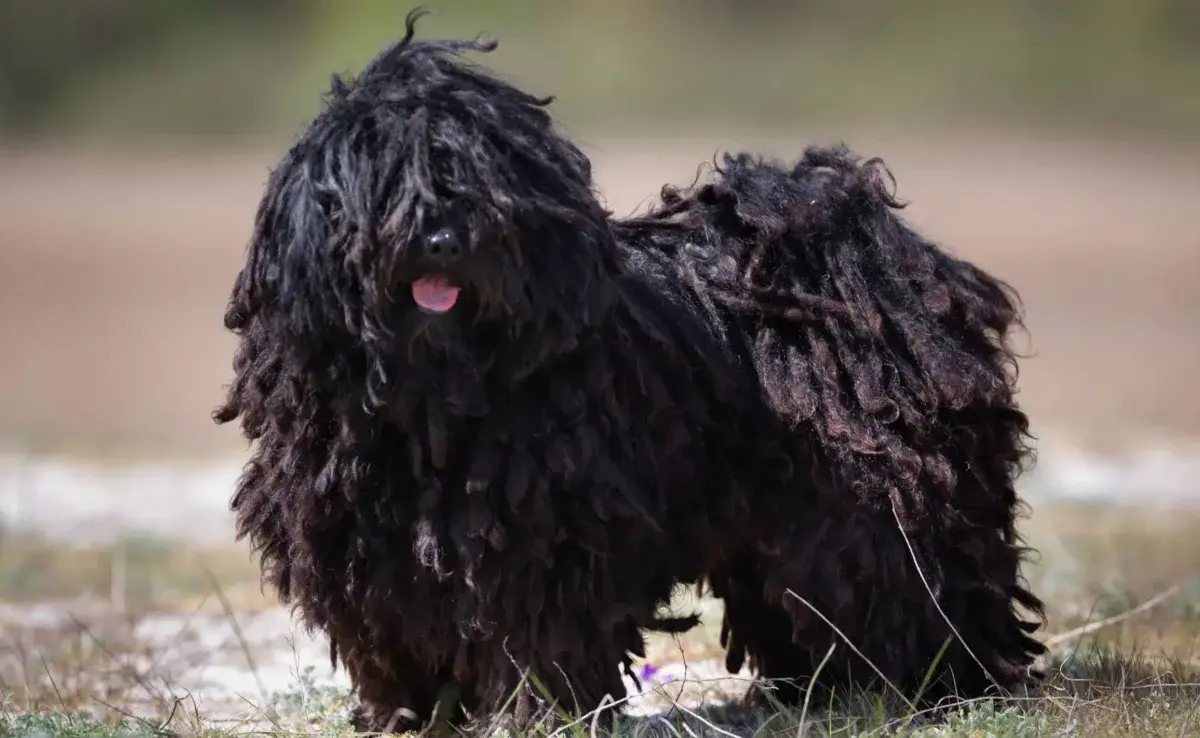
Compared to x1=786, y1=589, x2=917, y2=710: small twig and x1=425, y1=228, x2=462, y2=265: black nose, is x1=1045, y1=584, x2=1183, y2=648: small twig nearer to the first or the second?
x1=786, y1=589, x2=917, y2=710: small twig

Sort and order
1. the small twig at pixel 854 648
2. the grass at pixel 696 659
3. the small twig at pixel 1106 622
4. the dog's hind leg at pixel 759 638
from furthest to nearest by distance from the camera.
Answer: the small twig at pixel 1106 622
the dog's hind leg at pixel 759 638
the small twig at pixel 854 648
the grass at pixel 696 659

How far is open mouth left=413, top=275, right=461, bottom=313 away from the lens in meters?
4.94

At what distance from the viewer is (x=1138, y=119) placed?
2780cm

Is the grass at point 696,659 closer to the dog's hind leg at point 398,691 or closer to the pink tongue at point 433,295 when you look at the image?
the dog's hind leg at point 398,691

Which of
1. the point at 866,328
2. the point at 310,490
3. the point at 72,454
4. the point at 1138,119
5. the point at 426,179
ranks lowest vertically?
the point at 72,454

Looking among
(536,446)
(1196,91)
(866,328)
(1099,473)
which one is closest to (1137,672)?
(866,328)

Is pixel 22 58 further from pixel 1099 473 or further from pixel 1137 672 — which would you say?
pixel 1137 672

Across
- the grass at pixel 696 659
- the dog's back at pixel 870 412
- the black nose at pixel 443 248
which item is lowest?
the grass at pixel 696 659

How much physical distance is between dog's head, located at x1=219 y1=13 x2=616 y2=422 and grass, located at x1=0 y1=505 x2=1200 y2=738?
51.4 inches

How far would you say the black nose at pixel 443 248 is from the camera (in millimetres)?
4863

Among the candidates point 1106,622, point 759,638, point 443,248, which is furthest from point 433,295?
point 1106,622

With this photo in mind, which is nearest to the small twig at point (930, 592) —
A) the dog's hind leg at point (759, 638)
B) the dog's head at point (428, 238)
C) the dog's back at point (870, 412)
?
the dog's back at point (870, 412)

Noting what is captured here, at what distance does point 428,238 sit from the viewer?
4.88 meters

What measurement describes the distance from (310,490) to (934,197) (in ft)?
63.7
